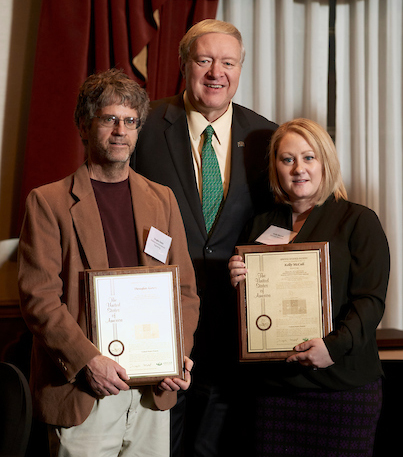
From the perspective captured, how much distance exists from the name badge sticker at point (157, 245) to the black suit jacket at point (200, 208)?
0.46 m

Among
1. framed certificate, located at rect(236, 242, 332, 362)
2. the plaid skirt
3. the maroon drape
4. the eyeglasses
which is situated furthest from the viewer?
the maroon drape

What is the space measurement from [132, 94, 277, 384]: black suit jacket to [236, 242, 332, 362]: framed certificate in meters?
0.36

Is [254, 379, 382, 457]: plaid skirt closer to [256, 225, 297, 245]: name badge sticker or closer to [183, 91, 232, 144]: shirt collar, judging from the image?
[256, 225, 297, 245]: name badge sticker

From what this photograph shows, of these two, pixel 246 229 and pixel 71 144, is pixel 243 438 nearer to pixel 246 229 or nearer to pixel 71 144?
pixel 246 229

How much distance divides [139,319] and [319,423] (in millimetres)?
916

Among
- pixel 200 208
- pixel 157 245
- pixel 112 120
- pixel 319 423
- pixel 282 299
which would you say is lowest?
pixel 319 423

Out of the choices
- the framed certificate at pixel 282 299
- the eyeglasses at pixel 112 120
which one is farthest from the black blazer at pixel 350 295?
the eyeglasses at pixel 112 120

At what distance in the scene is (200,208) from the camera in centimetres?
247

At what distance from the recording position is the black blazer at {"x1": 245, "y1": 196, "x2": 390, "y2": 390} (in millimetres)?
2062

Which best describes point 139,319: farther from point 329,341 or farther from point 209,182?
point 209,182

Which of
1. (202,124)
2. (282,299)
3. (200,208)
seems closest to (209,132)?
(202,124)

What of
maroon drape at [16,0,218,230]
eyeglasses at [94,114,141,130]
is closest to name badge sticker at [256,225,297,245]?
eyeglasses at [94,114,141,130]

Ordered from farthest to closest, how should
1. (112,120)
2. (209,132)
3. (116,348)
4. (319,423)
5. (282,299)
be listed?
(209,132) < (319,423) < (282,299) < (112,120) < (116,348)

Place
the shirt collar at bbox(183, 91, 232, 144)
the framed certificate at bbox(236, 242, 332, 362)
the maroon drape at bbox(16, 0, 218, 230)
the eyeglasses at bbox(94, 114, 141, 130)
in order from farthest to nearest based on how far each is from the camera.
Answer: the maroon drape at bbox(16, 0, 218, 230) < the shirt collar at bbox(183, 91, 232, 144) < the framed certificate at bbox(236, 242, 332, 362) < the eyeglasses at bbox(94, 114, 141, 130)
